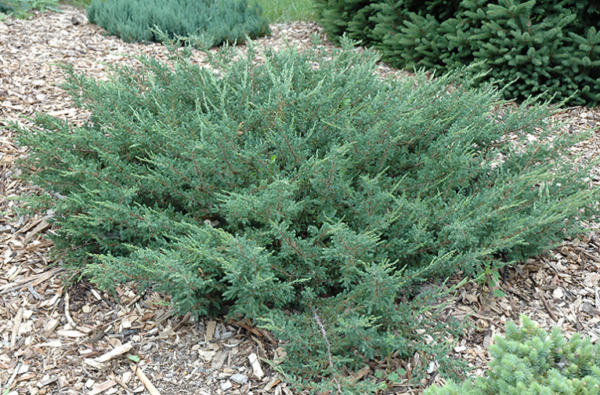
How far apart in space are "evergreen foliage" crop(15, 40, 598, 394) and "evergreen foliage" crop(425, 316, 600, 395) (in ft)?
1.94

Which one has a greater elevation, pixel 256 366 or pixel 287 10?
pixel 287 10

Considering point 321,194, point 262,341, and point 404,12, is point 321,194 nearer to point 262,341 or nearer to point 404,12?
point 262,341

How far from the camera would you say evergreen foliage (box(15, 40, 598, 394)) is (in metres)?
2.24

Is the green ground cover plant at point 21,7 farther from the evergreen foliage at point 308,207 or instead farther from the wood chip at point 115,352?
the wood chip at point 115,352

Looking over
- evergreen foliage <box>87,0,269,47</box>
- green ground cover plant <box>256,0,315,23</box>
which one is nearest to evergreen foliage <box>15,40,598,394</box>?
evergreen foliage <box>87,0,269,47</box>

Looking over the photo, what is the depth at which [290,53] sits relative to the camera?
3.49 meters

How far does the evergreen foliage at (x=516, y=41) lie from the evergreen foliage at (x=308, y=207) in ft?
5.26

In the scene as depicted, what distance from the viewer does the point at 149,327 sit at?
2.61 metres

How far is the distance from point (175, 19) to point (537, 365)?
5352 mm

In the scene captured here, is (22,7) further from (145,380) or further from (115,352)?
(145,380)

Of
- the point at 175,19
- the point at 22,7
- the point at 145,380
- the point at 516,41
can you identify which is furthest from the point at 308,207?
the point at 22,7

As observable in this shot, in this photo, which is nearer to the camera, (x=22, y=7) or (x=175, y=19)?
(x=175, y=19)

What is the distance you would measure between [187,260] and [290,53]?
1.79 metres

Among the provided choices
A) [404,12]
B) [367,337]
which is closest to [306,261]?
[367,337]
